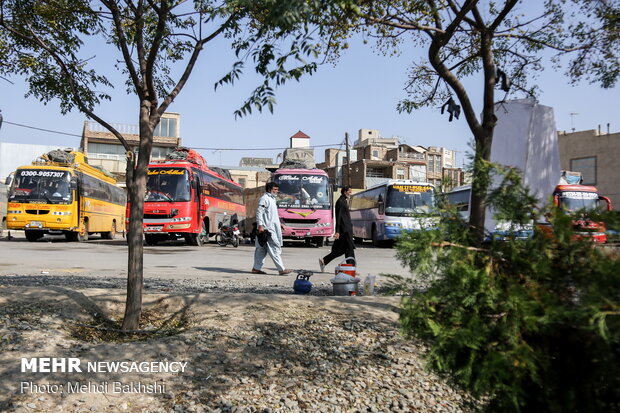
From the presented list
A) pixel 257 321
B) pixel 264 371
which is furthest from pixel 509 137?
pixel 264 371

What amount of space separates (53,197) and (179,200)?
513 cm

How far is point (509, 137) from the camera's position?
19.0 feet

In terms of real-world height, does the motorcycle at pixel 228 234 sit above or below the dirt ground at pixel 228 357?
above

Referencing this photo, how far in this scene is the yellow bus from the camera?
19656 millimetres

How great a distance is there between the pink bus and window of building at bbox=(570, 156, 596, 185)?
30.7 m

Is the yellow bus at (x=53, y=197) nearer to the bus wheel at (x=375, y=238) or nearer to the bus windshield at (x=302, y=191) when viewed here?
the bus windshield at (x=302, y=191)

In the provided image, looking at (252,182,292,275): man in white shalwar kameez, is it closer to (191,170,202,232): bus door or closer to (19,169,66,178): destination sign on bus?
(191,170,202,232): bus door

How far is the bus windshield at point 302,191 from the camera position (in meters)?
20.9

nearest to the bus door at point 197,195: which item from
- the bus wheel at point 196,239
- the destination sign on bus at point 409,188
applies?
the bus wheel at point 196,239

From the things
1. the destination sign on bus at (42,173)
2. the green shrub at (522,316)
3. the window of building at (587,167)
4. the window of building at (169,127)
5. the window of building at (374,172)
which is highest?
the window of building at (169,127)

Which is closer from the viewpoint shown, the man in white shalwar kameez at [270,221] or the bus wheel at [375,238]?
the man in white shalwar kameez at [270,221]

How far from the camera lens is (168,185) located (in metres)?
19.4

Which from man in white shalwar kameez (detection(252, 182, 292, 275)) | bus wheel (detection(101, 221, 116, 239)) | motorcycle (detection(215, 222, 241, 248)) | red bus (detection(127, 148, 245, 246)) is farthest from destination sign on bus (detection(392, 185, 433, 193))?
bus wheel (detection(101, 221, 116, 239))

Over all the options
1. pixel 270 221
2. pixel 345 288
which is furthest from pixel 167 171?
pixel 345 288
